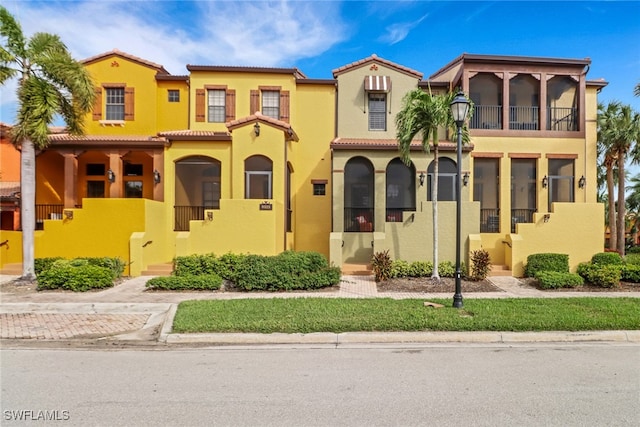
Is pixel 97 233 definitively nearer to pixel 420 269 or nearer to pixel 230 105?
pixel 230 105

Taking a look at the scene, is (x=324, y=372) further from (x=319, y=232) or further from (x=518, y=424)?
(x=319, y=232)

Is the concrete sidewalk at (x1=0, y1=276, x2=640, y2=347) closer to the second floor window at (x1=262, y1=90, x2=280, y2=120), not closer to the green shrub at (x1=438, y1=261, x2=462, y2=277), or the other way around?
the green shrub at (x1=438, y1=261, x2=462, y2=277)

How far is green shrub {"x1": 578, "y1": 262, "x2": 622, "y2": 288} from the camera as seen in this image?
39.2 ft

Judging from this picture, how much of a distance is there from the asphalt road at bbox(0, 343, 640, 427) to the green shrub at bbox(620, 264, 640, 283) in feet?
25.7

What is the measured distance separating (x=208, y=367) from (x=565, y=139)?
18.3 metres

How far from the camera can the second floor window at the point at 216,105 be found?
17688 millimetres

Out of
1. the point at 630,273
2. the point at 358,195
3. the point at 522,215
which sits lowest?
the point at 630,273

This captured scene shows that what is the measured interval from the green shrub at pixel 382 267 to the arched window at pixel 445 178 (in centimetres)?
491

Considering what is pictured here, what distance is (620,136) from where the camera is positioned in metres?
17.8

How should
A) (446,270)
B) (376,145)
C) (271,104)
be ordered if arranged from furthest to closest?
(271,104)
(376,145)
(446,270)

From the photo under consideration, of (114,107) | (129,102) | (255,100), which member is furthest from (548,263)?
(114,107)

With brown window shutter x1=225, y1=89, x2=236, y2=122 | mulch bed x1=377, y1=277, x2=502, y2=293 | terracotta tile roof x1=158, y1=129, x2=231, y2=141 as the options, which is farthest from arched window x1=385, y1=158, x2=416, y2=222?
brown window shutter x1=225, y1=89, x2=236, y2=122

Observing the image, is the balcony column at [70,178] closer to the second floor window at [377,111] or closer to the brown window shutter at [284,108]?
the brown window shutter at [284,108]

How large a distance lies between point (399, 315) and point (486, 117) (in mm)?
13252
